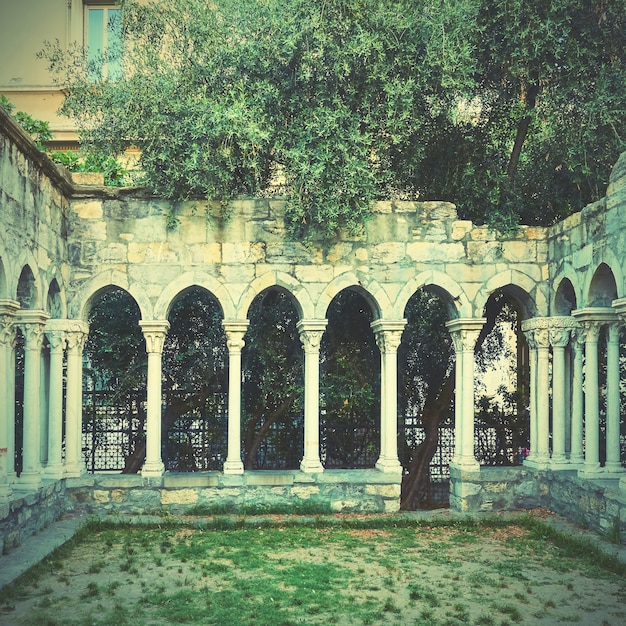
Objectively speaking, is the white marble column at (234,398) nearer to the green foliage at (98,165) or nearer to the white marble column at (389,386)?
the white marble column at (389,386)

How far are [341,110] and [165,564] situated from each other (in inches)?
253

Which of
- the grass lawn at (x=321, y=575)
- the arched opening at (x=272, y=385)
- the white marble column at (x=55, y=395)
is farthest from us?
the arched opening at (x=272, y=385)

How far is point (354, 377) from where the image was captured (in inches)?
515

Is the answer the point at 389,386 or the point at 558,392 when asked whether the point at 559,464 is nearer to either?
the point at 558,392

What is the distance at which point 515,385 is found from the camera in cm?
1533

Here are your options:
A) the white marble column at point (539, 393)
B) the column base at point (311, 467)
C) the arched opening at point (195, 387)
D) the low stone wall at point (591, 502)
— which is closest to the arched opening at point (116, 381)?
the arched opening at point (195, 387)

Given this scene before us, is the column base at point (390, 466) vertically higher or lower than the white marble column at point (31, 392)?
lower

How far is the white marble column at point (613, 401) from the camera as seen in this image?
394 inches

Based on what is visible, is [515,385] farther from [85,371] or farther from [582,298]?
[85,371]

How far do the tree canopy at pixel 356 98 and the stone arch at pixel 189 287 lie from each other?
3.83 ft

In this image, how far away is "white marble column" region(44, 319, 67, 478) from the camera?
10977 mm

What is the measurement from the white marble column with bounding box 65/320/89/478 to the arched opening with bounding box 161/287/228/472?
7.84 ft

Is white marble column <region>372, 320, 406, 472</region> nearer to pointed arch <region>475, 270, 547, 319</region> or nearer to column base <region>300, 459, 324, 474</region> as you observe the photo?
column base <region>300, 459, 324, 474</region>

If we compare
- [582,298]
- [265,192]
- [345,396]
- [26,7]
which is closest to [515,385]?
[345,396]
